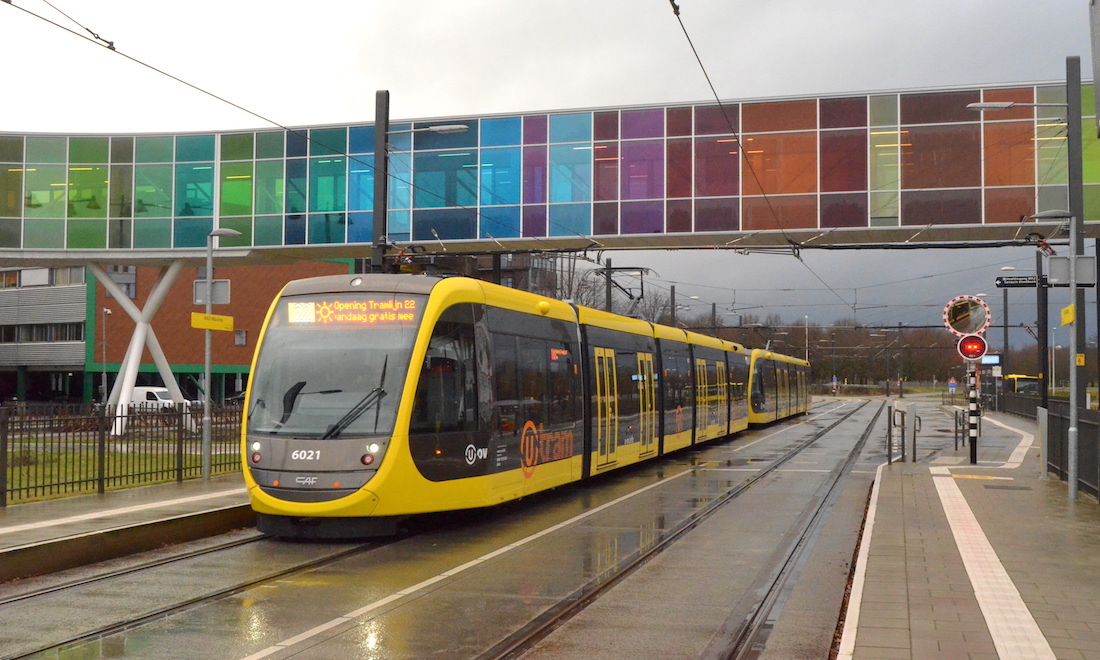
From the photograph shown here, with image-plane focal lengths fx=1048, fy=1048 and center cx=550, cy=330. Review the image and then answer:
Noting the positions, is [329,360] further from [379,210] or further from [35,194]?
[35,194]

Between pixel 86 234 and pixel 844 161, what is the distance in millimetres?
23338

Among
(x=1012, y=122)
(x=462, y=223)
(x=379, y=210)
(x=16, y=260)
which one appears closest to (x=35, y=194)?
(x=16, y=260)

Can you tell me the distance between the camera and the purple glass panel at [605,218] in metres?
30.3

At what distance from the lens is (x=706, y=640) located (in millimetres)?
7523

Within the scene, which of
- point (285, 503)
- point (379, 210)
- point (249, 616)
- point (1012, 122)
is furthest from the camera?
point (1012, 122)

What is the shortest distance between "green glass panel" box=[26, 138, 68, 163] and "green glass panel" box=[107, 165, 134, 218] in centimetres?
169

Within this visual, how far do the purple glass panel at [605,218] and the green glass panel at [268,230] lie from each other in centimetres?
977

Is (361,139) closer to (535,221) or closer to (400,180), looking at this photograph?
(400,180)

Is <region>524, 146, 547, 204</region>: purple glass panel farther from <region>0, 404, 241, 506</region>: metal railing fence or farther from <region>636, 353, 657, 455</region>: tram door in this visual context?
<region>0, 404, 241, 506</region>: metal railing fence

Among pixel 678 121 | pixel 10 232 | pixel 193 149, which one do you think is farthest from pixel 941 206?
pixel 10 232

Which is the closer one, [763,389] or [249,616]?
[249,616]

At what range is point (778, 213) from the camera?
29.2 metres

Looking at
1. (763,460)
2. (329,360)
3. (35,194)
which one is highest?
(35,194)

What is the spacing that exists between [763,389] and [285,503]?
32.2m
